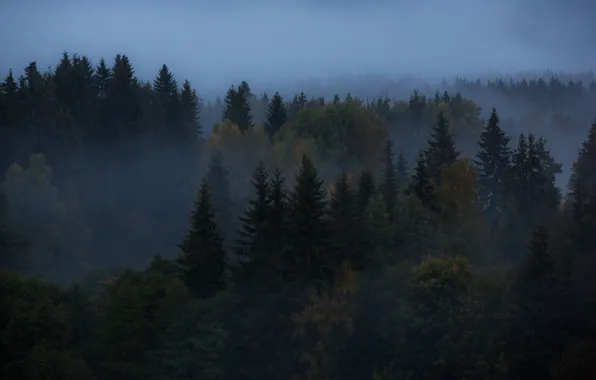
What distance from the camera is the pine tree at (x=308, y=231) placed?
25.0 meters

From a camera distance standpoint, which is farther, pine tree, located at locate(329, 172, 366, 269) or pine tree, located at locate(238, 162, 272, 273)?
pine tree, located at locate(329, 172, 366, 269)

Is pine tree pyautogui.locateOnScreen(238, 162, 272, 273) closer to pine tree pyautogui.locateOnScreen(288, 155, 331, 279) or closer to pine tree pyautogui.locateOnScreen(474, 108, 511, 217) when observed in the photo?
pine tree pyautogui.locateOnScreen(288, 155, 331, 279)

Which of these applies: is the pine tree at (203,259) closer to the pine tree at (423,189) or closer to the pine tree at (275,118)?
the pine tree at (423,189)

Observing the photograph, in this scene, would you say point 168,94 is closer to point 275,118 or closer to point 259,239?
point 275,118

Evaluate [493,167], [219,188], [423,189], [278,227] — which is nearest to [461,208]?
[423,189]

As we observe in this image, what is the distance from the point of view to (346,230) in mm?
26406

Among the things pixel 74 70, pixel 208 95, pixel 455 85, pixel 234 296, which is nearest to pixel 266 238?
pixel 234 296

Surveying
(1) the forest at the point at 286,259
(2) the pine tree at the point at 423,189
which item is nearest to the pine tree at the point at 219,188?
(1) the forest at the point at 286,259

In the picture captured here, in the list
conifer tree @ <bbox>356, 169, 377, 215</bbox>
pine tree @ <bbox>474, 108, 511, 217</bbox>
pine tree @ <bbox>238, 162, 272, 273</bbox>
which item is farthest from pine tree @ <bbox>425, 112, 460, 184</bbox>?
pine tree @ <bbox>238, 162, 272, 273</bbox>

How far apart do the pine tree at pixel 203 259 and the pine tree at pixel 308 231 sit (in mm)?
2563

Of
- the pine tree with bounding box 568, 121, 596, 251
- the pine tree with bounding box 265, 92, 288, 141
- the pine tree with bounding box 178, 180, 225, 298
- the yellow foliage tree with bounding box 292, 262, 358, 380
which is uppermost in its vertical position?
the pine tree with bounding box 265, 92, 288, 141

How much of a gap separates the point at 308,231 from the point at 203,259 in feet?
12.0

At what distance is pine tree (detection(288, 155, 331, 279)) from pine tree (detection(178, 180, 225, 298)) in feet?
8.41

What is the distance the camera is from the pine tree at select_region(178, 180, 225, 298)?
24.8m
